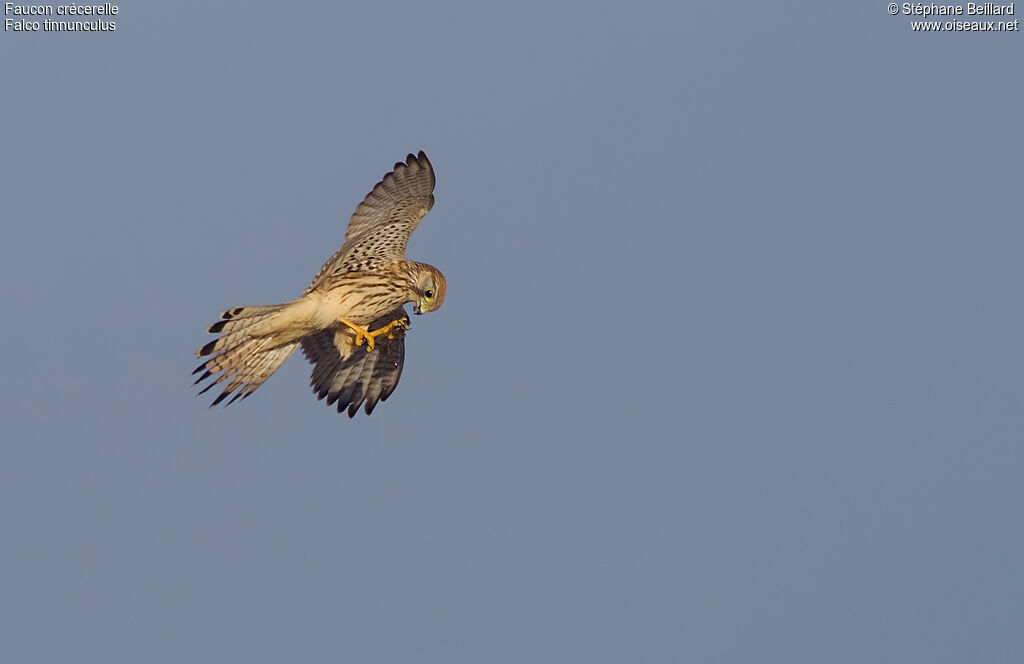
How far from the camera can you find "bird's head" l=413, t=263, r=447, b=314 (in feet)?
49.4

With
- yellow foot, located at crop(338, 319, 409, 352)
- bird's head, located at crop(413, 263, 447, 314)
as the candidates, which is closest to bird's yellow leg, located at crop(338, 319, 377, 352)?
yellow foot, located at crop(338, 319, 409, 352)

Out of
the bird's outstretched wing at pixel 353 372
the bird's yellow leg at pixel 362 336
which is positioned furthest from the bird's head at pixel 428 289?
the bird's outstretched wing at pixel 353 372

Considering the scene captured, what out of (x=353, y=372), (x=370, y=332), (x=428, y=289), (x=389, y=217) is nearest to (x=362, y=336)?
(x=370, y=332)

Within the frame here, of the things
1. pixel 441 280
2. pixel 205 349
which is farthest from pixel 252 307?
pixel 441 280

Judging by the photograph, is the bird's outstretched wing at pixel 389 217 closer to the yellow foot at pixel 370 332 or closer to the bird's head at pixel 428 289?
the bird's head at pixel 428 289

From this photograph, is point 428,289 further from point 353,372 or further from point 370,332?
point 353,372

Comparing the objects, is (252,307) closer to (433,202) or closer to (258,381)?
(258,381)

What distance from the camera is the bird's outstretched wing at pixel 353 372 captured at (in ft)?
54.0

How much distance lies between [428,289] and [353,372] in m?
1.94

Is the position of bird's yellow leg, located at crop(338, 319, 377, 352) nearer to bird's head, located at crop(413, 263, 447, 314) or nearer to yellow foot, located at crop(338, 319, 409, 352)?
yellow foot, located at crop(338, 319, 409, 352)

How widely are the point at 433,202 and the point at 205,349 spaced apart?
9.39 feet

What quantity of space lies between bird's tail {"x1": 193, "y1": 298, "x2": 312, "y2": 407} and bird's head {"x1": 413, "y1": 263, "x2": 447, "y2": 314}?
3.70ft

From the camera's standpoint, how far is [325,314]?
15.0m

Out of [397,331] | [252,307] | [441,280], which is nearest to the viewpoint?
[252,307]
